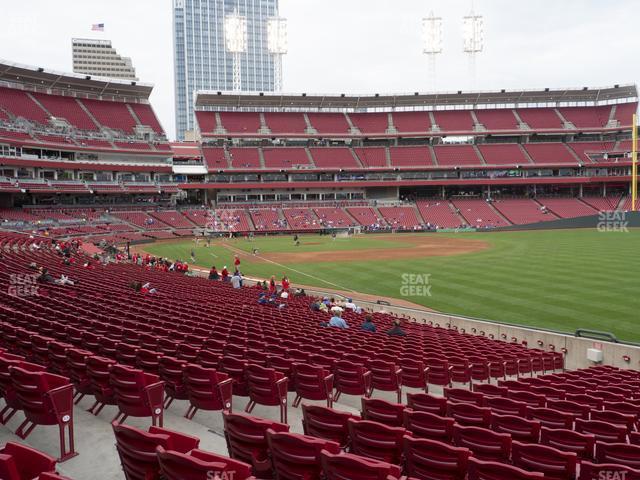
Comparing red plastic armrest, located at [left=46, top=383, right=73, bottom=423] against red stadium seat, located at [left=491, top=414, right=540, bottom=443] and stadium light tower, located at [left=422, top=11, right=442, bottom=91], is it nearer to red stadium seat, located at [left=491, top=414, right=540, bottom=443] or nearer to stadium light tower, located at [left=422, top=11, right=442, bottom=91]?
red stadium seat, located at [left=491, top=414, right=540, bottom=443]

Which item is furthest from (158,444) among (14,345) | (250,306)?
(250,306)

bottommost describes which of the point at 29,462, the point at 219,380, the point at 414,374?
the point at 414,374

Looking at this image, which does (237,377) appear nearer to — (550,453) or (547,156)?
(550,453)

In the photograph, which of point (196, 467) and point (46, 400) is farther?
point (46, 400)

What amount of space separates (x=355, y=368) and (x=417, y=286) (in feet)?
70.0

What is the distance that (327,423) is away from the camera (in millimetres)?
5508

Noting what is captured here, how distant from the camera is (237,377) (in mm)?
7848

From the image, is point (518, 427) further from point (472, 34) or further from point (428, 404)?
point (472, 34)

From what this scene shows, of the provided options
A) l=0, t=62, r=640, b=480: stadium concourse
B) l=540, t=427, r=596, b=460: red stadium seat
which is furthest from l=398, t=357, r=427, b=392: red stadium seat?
l=540, t=427, r=596, b=460: red stadium seat

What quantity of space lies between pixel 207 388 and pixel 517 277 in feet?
90.2

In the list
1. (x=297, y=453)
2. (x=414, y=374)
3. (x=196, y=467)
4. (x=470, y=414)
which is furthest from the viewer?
(x=414, y=374)

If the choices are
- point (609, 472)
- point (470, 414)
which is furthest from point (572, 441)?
point (470, 414)

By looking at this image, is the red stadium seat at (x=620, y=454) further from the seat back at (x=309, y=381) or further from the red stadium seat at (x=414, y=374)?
the red stadium seat at (x=414, y=374)

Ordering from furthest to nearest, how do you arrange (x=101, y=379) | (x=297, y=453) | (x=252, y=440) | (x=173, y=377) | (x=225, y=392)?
1. (x=173, y=377)
2. (x=101, y=379)
3. (x=225, y=392)
4. (x=252, y=440)
5. (x=297, y=453)
